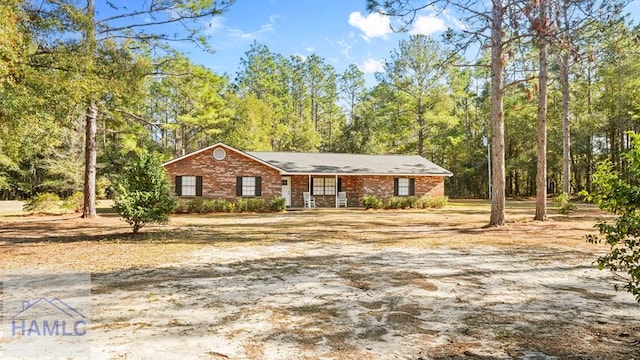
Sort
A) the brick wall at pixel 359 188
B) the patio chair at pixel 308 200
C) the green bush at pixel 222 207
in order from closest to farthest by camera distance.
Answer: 1. the green bush at pixel 222 207
2. the patio chair at pixel 308 200
3. the brick wall at pixel 359 188

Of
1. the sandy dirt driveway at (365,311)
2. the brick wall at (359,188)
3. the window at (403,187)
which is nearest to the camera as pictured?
the sandy dirt driveway at (365,311)

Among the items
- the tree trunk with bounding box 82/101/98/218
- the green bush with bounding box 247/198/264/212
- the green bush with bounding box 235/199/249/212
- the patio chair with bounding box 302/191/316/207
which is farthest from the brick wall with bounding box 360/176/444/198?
the tree trunk with bounding box 82/101/98/218

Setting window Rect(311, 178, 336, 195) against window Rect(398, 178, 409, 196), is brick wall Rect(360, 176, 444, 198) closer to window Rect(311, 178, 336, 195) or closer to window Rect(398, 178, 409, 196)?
window Rect(398, 178, 409, 196)

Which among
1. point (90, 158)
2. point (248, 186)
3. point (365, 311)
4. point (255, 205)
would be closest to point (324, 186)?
point (248, 186)

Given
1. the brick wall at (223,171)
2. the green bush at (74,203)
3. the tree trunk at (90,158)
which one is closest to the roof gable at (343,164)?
the brick wall at (223,171)

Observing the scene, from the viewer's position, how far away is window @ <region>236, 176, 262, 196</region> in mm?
21984

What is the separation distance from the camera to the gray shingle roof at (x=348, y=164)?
926 inches

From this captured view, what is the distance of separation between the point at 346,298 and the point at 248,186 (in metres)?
17.7

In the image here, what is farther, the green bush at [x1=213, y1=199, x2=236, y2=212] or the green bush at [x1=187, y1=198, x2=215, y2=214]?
the green bush at [x1=213, y1=199, x2=236, y2=212]

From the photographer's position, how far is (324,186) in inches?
969

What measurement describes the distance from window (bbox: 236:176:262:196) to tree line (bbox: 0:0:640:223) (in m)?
4.82

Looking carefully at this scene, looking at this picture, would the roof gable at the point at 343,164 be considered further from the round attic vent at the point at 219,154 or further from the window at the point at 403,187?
the window at the point at 403,187

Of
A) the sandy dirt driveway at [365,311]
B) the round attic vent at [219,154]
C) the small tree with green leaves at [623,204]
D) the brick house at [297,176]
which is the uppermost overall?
the round attic vent at [219,154]

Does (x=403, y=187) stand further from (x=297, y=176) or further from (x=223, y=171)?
(x=223, y=171)
